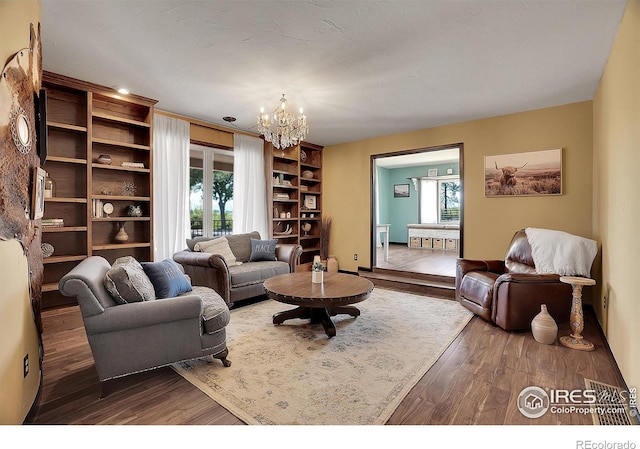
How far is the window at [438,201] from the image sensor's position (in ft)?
32.0

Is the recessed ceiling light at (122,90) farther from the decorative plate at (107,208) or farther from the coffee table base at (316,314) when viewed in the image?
the coffee table base at (316,314)

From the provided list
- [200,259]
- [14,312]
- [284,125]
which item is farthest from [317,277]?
[14,312]

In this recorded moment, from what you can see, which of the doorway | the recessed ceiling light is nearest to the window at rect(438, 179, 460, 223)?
the doorway

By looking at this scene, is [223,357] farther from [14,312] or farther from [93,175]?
[93,175]

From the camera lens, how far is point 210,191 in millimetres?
5055

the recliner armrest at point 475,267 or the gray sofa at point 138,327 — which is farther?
the recliner armrest at point 475,267

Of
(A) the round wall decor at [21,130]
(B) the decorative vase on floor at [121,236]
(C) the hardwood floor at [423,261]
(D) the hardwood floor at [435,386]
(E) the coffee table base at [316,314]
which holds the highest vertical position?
(A) the round wall decor at [21,130]

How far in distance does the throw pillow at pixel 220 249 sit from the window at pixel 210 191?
0.83 meters

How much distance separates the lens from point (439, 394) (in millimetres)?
1997

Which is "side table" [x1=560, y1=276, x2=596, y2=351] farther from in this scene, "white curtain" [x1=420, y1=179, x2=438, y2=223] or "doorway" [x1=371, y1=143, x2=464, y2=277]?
"white curtain" [x1=420, y1=179, x2=438, y2=223]

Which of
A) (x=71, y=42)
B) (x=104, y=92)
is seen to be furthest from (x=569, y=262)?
(x=104, y=92)

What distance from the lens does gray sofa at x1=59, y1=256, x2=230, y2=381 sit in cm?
192

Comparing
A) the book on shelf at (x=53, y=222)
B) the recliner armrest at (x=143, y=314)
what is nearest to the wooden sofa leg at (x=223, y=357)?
the recliner armrest at (x=143, y=314)
